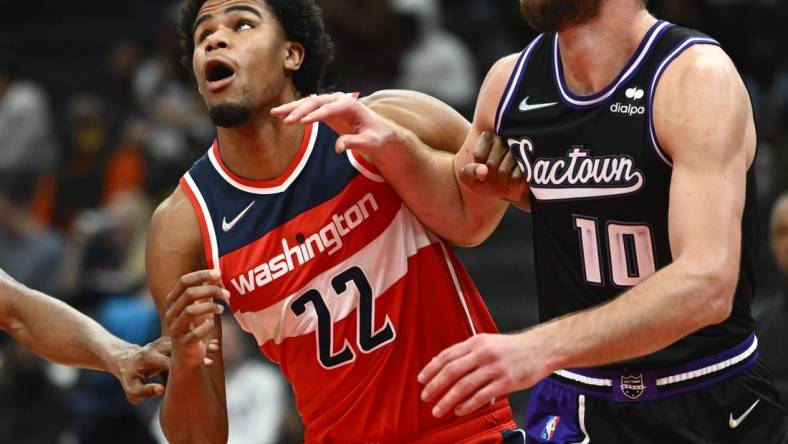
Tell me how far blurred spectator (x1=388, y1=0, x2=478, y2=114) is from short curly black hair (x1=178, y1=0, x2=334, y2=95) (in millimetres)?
5893

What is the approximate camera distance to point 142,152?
42.5 feet

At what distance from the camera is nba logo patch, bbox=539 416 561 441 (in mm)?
4715

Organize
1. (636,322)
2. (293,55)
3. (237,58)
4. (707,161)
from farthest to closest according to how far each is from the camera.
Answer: (293,55) → (237,58) → (707,161) → (636,322)

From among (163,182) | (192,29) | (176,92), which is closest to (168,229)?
(192,29)

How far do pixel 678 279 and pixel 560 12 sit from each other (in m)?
1.09

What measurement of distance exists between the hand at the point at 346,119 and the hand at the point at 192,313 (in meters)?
0.62

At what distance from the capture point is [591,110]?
454cm

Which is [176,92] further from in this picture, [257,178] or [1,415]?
[257,178]

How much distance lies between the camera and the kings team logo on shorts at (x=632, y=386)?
4539 millimetres

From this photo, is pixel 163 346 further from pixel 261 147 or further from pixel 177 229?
pixel 261 147

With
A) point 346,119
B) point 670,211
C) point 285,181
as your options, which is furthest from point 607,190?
point 285,181

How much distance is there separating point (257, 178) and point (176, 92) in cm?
847

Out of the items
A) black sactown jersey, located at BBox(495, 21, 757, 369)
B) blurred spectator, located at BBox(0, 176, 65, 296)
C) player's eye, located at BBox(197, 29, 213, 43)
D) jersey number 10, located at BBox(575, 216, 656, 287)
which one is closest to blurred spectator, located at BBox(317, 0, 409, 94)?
blurred spectator, located at BBox(0, 176, 65, 296)

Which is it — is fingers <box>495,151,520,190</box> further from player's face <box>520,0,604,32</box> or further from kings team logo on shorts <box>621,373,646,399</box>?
kings team logo on shorts <box>621,373,646,399</box>
